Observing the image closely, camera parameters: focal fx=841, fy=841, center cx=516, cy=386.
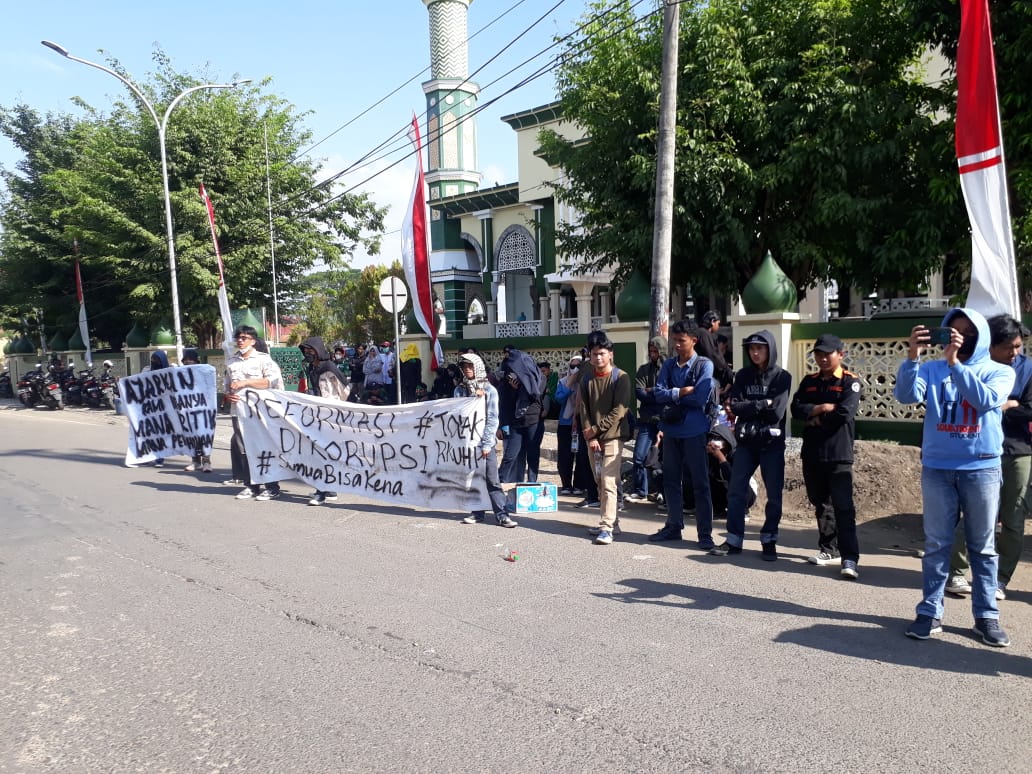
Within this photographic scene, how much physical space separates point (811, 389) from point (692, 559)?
1.58m

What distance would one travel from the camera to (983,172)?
7.21 meters

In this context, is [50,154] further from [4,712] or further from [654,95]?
[4,712]

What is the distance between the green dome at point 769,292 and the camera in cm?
1115

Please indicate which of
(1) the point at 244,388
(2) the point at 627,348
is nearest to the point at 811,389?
(1) the point at 244,388

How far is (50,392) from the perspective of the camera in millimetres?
25016

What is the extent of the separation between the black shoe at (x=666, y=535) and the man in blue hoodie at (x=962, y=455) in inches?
102

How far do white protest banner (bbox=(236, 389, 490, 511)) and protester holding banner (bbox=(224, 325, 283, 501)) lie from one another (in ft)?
0.39

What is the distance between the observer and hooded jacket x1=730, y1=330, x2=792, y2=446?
20.5 feet

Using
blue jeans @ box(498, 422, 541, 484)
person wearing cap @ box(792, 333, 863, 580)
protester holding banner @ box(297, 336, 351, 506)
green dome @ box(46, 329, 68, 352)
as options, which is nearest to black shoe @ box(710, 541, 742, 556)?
person wearing cap @ box(792, 333, 863, 580)

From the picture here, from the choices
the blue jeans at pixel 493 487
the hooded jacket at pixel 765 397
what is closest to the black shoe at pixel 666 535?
the hooded jacket at pixel 765 397

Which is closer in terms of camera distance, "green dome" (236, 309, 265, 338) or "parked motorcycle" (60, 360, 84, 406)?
"green dome" (236, 309, 265, 338)

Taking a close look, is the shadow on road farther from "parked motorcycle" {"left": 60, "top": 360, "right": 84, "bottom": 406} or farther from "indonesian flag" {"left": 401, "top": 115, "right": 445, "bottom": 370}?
"parked motorcycle" {"left": 60, "top": 360, "right": 84, "bottom": 406}

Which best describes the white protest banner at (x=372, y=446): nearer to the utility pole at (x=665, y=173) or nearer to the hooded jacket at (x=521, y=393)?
the hooded jacket at (x=521, y=393)

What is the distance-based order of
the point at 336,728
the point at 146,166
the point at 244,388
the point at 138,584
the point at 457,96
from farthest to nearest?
the point at 457,96 → the point at 146,166 → the point at 244,388 → the point at 138,584 → the point at 336,728
